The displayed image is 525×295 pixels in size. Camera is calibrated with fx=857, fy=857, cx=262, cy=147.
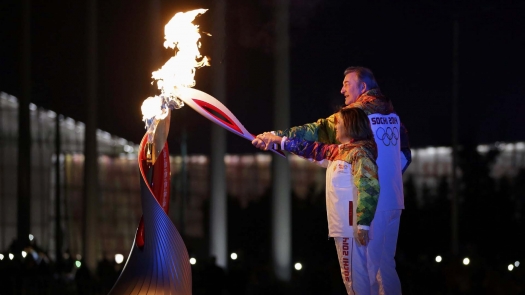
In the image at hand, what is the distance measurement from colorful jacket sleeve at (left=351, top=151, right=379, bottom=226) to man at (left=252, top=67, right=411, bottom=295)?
26cm

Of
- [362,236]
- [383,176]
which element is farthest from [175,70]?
[362,236]

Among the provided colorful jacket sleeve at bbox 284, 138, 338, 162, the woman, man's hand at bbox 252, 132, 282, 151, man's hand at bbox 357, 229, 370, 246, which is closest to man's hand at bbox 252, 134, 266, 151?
man's hand at bbox 252, 132, 282, 151

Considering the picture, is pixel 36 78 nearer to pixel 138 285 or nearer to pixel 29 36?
pixel 29 36

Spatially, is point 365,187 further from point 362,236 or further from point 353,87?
point 353,87

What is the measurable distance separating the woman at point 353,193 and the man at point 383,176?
13cm

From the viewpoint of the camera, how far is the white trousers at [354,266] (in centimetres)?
671

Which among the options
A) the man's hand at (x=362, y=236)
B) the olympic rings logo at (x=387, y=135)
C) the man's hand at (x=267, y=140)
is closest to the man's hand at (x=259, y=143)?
the man's hand at (x=267, y=140)

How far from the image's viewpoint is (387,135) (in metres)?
6.96

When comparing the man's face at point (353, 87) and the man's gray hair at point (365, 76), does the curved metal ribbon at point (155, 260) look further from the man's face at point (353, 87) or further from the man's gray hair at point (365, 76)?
the man's gray hair at point (365, 76)

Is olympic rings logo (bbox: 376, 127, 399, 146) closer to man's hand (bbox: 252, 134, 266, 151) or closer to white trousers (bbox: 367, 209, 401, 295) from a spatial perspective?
white trousers (bbox: 367, 209, 401, 295)

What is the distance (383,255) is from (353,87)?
55.6 inches

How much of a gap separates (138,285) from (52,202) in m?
46.8

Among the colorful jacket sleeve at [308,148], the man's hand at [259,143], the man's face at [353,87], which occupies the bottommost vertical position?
the colorful jacket sleeve at [308,148]

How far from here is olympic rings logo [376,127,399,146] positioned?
693 cm
